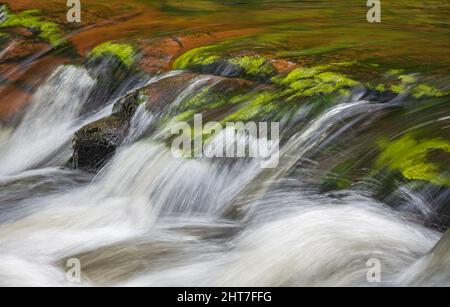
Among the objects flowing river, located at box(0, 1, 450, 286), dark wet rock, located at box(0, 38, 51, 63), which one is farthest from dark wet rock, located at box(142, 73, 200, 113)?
dark wet rock, located at box(0, 38, 51, 63)

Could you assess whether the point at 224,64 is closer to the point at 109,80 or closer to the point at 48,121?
the point at 109,80

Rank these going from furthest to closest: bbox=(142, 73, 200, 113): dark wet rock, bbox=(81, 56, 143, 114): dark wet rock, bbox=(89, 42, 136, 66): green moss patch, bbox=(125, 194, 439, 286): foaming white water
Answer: bbox=(89, 42, 136, 66): green moss patch → bbox=(81, 56, 143, 114): dark wet rock → bbox=(142, 73, 200, 113): dark wet rock → bbox=(125, 194, 439, 286): foaming white water

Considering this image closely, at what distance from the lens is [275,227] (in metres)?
7.75

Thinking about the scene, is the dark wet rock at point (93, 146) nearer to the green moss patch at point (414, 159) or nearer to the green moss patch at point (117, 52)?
the green moss patch at point (117, 52)

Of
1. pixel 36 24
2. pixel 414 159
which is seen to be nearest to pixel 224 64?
pixel 414 159

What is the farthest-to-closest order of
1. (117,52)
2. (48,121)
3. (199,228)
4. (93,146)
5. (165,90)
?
(117,52) < (48,121) < (165,90) < (93,146) < (199,228)

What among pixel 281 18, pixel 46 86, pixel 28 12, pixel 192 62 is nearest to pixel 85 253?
pixel 192 62

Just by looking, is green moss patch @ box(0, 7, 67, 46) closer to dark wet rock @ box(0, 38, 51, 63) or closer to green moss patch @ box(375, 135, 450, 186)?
dark wet rock @ box(0, 38, 51, 63)

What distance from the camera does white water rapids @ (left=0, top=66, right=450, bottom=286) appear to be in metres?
6.94

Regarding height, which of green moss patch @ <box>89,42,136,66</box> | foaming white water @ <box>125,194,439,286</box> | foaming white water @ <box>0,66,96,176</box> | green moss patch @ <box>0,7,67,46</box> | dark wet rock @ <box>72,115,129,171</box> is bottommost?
foaming white water @ <box>125,194,439,286</box>

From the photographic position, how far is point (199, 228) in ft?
27.2

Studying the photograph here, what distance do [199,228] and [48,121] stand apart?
5.20 m

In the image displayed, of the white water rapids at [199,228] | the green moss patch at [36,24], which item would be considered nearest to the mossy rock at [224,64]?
the white water rapids at [199,228]

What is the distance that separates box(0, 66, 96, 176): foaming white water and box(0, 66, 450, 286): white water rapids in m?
0.97
